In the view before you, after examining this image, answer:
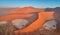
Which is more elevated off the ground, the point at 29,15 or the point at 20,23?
the point at 29,15

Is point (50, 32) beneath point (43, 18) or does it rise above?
beneath

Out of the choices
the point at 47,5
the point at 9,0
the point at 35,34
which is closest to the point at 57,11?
the point at 47,5

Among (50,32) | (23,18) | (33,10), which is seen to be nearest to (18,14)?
(23,18)

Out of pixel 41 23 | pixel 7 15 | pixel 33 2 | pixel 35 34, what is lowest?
pixel 35 34

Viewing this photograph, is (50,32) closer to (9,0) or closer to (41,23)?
(41,23)

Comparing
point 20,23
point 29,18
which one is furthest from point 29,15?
point 20,23

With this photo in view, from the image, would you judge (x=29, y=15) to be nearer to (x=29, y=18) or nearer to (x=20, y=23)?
(x=29, y=18)
